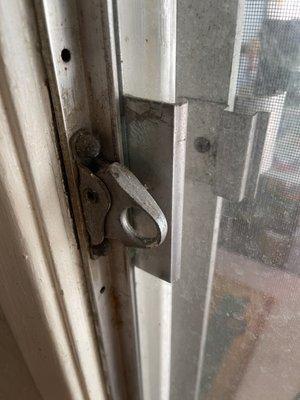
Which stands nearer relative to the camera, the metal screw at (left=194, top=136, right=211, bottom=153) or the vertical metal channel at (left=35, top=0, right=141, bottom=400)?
the vertical metal channel at (left=35, top=0, right=141, bottom=400)

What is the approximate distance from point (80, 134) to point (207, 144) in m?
0.17

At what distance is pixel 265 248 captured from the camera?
0.52 meters

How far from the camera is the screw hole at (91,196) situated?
402 millimetres

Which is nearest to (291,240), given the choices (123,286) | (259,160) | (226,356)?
(259,160)

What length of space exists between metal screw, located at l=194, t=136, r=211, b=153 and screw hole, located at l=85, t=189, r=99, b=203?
0.50 feet

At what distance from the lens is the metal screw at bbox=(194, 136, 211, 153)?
0.45 metres

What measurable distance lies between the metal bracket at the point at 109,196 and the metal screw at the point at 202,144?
0.11 metres

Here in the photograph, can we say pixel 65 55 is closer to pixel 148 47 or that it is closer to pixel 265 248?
pixel 148 47

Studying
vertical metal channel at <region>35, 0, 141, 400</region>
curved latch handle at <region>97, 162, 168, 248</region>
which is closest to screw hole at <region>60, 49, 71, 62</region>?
vertical metal channel at <region>35, 0, 141, 400</region>

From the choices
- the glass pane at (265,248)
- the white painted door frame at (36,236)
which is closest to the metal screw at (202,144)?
the glass pane at (265,248)

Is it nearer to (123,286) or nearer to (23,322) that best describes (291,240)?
(123,286)

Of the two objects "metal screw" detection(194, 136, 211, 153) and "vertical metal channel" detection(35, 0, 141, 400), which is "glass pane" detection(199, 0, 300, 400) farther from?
"vertical metal channel" detection(35, 0, 141, 400)

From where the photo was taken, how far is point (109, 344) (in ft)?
1.98

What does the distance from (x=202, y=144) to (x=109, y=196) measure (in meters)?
0.15
